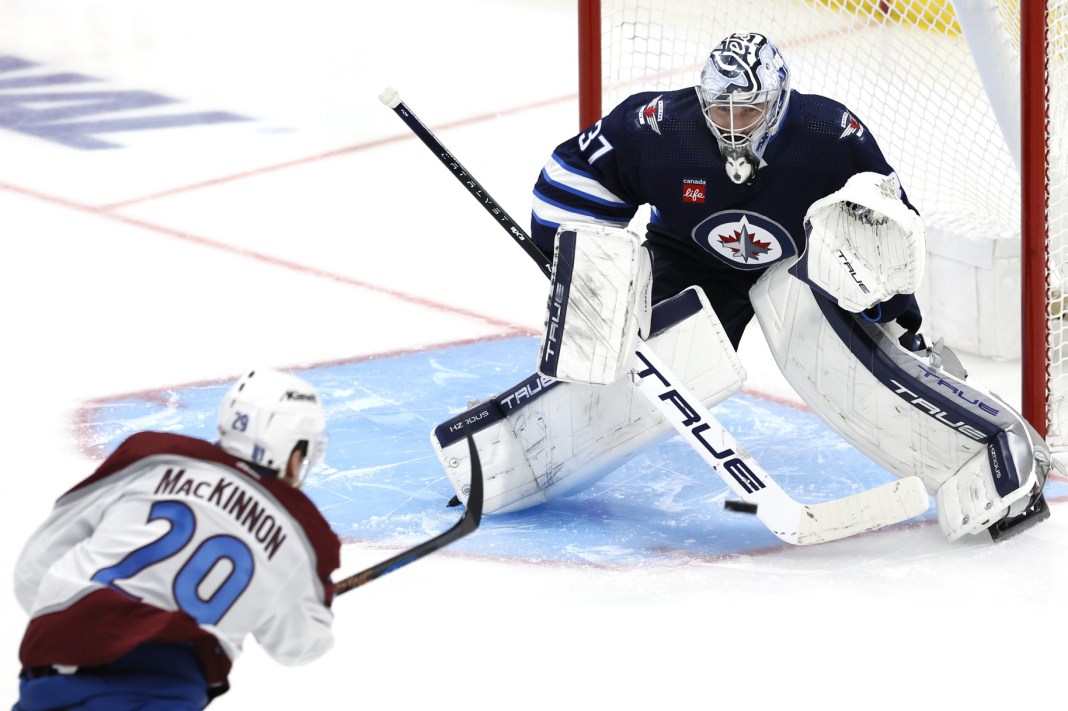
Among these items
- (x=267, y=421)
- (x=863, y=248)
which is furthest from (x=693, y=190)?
(x=267, y=421)

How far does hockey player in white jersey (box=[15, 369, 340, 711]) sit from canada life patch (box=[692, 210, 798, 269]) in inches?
55.4

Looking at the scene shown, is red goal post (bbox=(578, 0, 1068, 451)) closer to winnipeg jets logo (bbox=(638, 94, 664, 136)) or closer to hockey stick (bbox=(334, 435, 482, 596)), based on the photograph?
winnipeg jets logo (bbox=(638, 94, 664, 136))

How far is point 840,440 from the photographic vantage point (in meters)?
3.86

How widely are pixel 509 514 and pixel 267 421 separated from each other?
4.57 feet

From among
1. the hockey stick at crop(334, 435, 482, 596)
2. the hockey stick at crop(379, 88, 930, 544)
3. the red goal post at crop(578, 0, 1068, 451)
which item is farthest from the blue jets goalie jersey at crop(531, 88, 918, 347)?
the hockey stick at crop(334, 435, 482, 596)

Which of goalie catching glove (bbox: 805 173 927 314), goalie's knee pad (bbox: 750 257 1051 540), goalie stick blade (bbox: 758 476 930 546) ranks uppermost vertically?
goalie catching glove (bbox: 805 173 927 314)

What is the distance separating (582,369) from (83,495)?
1230 mm

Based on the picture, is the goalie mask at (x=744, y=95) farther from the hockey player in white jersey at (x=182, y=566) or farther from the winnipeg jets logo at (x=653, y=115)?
the hockey player in white jersey at (x=182, y=566)

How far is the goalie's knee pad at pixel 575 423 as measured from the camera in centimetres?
331

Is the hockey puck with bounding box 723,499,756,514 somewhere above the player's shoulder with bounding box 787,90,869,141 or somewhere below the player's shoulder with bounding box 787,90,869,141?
below

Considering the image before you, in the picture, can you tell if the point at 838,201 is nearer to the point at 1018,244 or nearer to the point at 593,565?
the point at 593,565

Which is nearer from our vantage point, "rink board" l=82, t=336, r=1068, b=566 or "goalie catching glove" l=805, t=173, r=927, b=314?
"goalie catching glove" l=805, t=173, r=927, b=314

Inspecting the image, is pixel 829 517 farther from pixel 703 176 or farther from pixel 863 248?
pixel 703 176

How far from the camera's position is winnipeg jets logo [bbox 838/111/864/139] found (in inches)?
125
